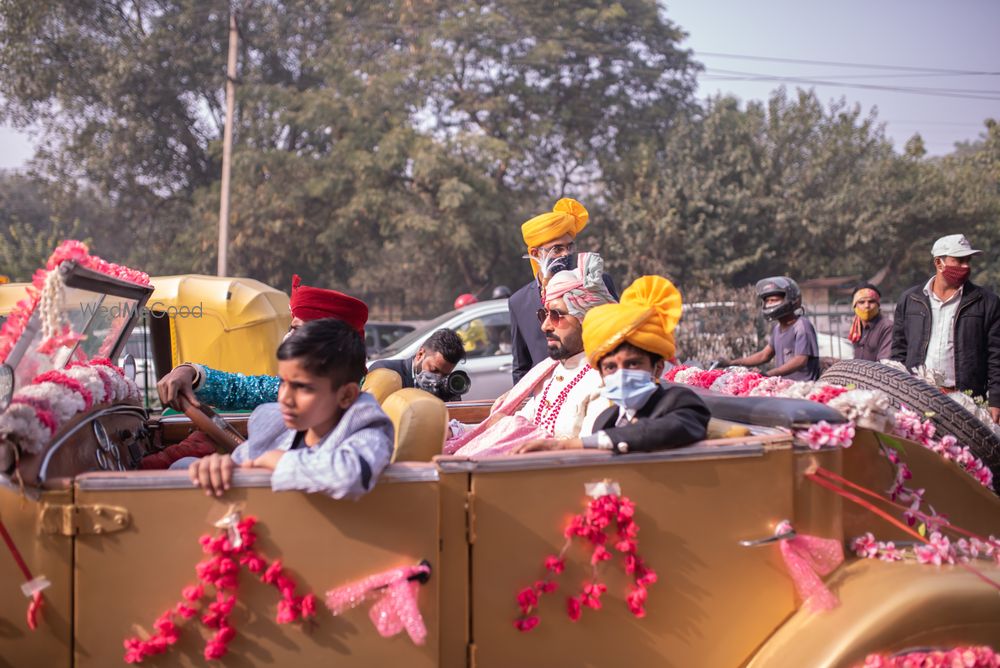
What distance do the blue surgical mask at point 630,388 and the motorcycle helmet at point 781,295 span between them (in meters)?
3.92

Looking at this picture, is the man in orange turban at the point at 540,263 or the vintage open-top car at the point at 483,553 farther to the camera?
the man in orange turban at the point at 540,263

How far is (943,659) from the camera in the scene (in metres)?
2.42

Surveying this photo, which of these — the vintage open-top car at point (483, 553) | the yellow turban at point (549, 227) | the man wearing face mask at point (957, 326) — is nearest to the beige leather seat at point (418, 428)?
the vintage open-top car at point (483, 553)

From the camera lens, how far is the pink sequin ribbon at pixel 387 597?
87.6 inches

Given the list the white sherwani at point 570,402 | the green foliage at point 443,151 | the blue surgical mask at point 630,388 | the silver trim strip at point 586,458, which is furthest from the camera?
the green foliage at point 443,151

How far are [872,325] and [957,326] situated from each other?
2.38 m

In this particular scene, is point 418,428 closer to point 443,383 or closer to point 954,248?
point 443,383

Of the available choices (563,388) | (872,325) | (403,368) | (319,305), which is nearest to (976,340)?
(872,325)

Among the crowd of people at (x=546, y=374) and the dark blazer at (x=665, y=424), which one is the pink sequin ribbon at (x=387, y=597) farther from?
the dark blazer at (x=665, y=424)

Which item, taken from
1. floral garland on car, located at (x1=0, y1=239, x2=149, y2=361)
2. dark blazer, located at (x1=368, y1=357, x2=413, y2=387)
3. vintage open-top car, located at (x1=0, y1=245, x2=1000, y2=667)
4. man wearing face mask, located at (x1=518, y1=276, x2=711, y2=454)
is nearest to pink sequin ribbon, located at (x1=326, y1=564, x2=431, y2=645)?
vintage open-top car, located at (x1=0, y1=245, x2=1000, y2=667)

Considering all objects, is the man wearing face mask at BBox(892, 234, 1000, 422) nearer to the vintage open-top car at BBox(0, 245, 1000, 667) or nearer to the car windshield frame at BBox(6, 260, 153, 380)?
the vintage open-top car at BBox(0, 245, 1000, 667)

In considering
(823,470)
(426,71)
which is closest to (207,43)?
(426,71)

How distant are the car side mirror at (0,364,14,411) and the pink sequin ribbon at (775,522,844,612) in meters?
2.21

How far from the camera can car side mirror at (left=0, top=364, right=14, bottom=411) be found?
224cm
